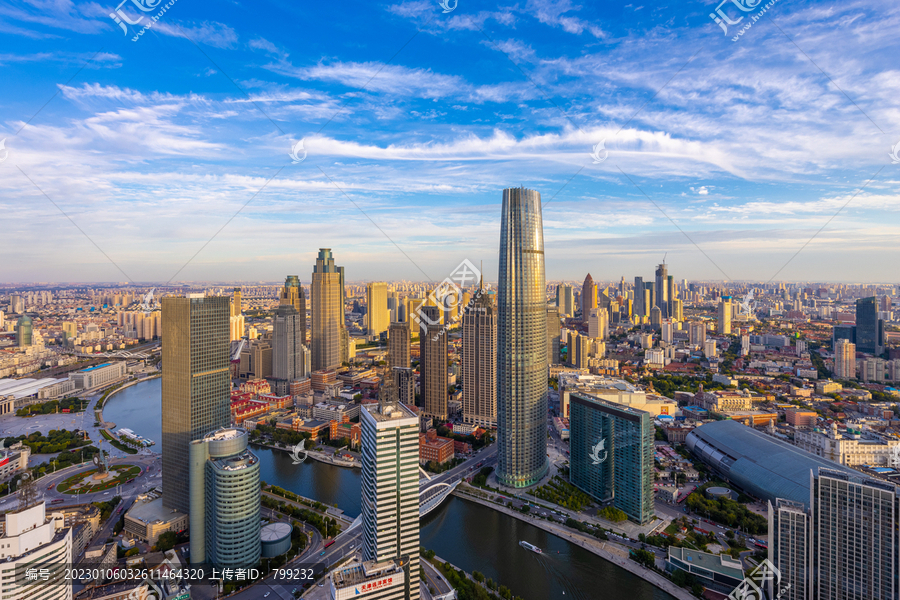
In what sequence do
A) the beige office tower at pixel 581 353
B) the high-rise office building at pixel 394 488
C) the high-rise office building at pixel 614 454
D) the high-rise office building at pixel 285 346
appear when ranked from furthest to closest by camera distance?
the beige office tower at pixel 581 353 < the high-rise office building at pixel 285 346 < the high-rise office building at pixel 614 454 < the high-rise office building at pixel 394 488

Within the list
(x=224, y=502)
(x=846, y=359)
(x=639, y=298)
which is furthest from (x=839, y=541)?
(x=639, y=298)

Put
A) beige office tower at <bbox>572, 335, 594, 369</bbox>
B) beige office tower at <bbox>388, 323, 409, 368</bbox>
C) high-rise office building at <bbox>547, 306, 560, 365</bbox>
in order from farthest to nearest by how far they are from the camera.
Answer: high-rise office building at <bbox>547, 306, 560, 365</bbox> → beige office tower at <bbox>572, 335, 594, 369</bbox> → beige office tower at <bbox>388, 323, 409, 368</bbox>

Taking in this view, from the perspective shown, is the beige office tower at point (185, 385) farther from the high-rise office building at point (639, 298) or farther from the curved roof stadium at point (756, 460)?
the high-rise office building at point (639, 298)

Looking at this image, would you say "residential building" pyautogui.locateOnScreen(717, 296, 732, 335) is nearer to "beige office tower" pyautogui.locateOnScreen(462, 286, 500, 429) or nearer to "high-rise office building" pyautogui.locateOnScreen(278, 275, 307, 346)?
"beige office tower" pyautogui.locateOnScreen(462, 286, 500, 429)

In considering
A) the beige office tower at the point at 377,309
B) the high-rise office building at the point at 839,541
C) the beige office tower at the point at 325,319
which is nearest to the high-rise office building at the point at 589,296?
the beige office tower at the point at 377,309

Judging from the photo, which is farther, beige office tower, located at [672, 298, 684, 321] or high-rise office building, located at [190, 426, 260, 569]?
beige office tower, located at [672, 298, 684, 321]

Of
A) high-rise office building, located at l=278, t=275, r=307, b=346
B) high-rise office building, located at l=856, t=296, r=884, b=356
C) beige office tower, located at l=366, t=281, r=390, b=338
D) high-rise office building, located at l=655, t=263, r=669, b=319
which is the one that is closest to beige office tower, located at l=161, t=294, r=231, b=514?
high-rise office building, located at l=278, t=275, r=307, b=346
